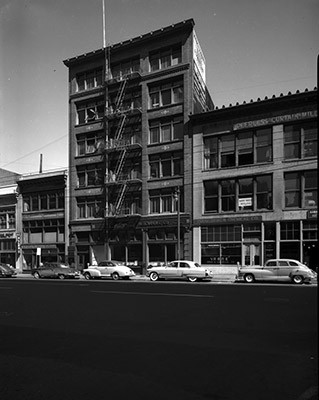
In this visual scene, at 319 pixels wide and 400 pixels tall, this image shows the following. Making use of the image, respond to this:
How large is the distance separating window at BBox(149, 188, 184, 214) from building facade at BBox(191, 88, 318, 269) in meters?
2.02

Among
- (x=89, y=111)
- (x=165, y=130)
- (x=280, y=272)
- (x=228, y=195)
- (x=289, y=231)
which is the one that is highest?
(x=89, y=111)

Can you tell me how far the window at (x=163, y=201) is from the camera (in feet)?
106

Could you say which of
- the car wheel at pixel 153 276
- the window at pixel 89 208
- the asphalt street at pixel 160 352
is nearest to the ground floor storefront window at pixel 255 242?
the car wheel at pixel 153 276

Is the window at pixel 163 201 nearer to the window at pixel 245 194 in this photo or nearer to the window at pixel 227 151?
the window at pixel 227 151

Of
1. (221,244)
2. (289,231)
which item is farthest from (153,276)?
(289,231)

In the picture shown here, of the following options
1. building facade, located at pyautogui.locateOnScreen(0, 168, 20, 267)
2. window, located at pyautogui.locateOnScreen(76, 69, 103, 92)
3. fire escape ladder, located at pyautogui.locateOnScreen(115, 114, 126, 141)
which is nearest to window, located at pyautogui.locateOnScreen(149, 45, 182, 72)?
fire escape ladder, located at pyautogui.locateOnScreen(115, 114, 126, 141)

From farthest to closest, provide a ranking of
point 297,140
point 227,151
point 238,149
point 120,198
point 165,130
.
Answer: point 120,198 < point 165,130 < point 227,151 < point 238,149 < point 297,140

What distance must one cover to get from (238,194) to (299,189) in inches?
177

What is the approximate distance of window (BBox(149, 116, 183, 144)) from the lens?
108 feet

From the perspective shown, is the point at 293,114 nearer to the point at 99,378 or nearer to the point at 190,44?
the point at 190,44

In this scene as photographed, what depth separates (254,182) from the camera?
29.4 metres

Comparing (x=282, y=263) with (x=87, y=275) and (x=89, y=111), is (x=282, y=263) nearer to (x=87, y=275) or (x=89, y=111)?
(x=87, y=275)

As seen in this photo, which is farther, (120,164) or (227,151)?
(120,164)

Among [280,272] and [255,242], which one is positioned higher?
[255,242]
